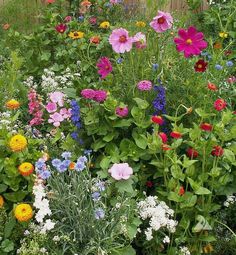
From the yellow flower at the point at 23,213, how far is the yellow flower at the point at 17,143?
32cm

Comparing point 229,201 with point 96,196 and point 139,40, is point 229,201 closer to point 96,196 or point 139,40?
point 96,196

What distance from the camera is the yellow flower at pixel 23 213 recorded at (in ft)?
8.72

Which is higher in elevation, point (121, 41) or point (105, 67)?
point (121, 41)

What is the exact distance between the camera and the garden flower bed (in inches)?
107

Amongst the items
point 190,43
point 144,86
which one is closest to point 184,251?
point 144,86

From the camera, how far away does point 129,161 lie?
3.18m

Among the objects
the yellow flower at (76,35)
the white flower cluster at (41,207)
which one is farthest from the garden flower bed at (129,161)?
the yellow flower at (76,35)

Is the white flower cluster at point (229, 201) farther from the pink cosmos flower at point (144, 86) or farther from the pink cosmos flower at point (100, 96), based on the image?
the pink cosmos flower at point (100, 96)

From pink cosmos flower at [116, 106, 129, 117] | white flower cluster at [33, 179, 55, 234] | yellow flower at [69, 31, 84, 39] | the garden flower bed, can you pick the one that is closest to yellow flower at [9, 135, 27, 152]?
the garden flower bed

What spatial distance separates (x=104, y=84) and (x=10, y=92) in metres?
0.64

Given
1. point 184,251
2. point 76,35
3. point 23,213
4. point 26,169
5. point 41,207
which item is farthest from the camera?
point 76,35

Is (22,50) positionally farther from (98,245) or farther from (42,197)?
(98,245)

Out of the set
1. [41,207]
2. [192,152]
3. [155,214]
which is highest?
[41,207]

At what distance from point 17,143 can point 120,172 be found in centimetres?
57
